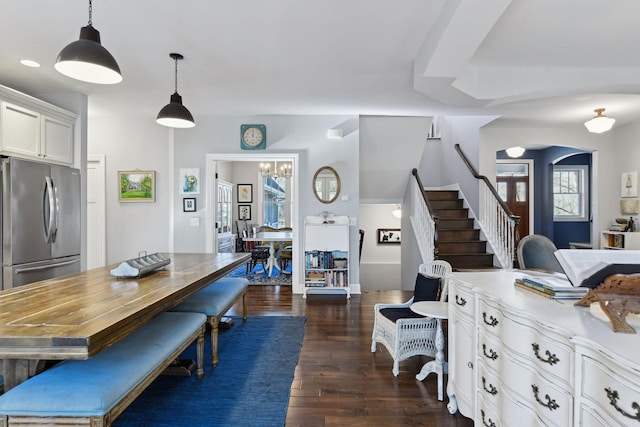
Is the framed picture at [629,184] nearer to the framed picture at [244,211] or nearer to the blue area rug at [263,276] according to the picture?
the blue area rug at [263,276]

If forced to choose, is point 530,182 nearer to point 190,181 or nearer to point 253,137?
point 253,137

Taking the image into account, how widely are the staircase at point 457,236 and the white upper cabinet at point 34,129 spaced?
197 inches

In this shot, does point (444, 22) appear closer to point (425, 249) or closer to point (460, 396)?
point (460, 396)

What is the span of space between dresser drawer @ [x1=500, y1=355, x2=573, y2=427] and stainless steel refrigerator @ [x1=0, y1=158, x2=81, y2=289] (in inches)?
159

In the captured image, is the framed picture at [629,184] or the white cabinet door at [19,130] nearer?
the white cabinet door at [19,130]

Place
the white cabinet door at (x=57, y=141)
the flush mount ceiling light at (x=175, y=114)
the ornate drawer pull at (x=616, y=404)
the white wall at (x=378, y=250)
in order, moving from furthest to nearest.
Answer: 1. the white wall at (x=378, y=250)
2. the white cabinet door at (x=57, y=141)
3. the flush mount ceiling light at (x=175, y=114)
4. the ornate drawer pull at (x=616, y=404)

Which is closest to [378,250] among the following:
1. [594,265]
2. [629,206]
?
[629,206]

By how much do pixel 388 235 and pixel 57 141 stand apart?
7225 mm

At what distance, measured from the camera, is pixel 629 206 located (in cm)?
536

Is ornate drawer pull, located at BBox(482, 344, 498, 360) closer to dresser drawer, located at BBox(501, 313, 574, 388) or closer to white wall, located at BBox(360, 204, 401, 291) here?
dresser drawer, located at BBox(501, 313, 574, 388)

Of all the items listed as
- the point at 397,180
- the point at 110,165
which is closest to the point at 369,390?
the point at 397,180

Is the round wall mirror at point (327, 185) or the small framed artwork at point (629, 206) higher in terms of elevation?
the round wall mirror at point (327, 185)

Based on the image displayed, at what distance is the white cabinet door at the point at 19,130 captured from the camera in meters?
3.30

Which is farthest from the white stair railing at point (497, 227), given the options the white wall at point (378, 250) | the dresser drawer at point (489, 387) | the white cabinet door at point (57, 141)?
the white cabinet door at point (57, 141)
